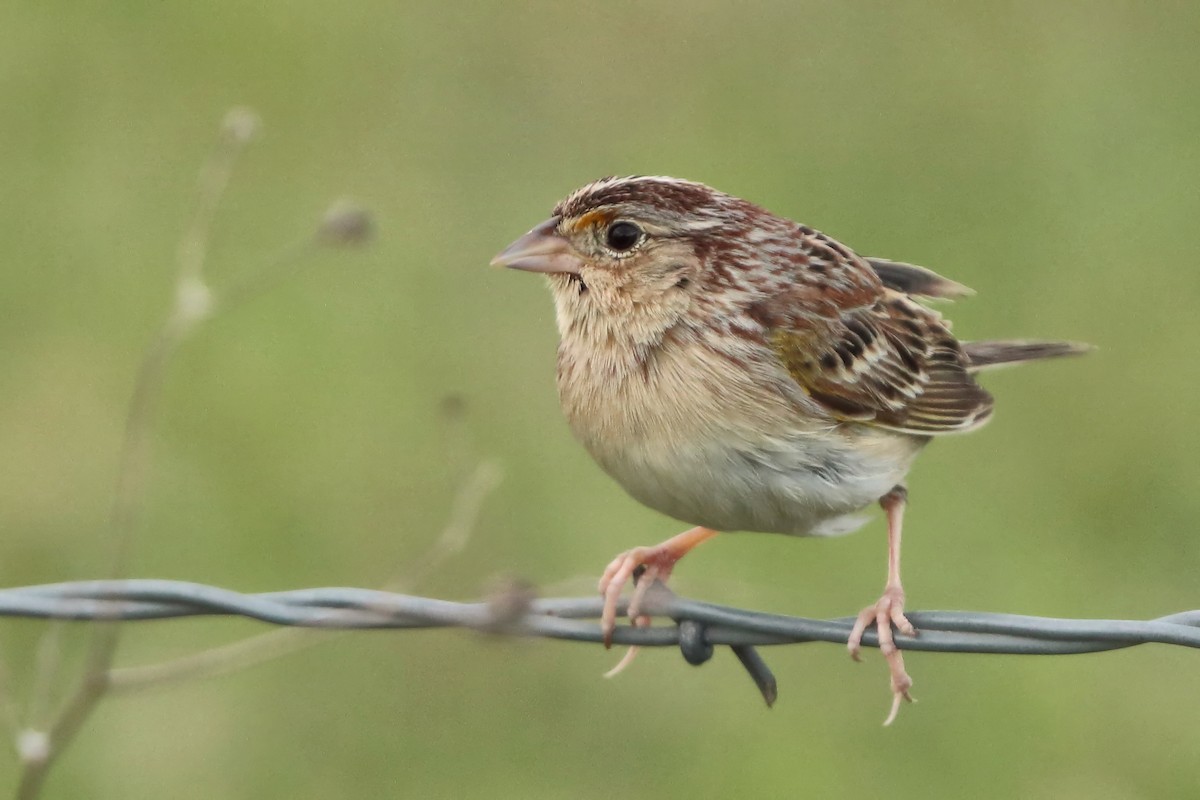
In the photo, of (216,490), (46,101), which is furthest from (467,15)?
(216,490)

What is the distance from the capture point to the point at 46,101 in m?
10.2

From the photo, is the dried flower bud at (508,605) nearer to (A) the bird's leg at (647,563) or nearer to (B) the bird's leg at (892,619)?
(B) the bird's leg at (892,619)

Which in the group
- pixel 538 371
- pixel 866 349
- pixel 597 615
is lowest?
pixel 597 615

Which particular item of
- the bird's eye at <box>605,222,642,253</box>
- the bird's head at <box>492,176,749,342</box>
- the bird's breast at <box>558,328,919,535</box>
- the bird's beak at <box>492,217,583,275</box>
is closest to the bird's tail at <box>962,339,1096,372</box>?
the bird's breast at <box>558,328,919,535</box>

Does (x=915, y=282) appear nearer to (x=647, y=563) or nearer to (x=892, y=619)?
(x=647, y=563)

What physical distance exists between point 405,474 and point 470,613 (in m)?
4.33

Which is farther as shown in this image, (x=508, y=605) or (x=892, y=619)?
(x=892, y=619)

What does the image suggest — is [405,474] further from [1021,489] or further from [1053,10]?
[1053,10]

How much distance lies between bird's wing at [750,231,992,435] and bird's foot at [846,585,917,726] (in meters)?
0.60

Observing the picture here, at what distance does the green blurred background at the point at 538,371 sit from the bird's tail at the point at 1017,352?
1148mm

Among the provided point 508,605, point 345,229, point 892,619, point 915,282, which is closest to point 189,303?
point 345,229

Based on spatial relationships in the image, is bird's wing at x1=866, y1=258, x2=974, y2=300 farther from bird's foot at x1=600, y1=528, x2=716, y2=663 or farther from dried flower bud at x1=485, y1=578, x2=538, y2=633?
dried flower bud at x1=485, y1=578, x2=538, y2=633

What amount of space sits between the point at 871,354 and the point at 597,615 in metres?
1.60

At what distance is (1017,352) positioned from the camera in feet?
20.9
